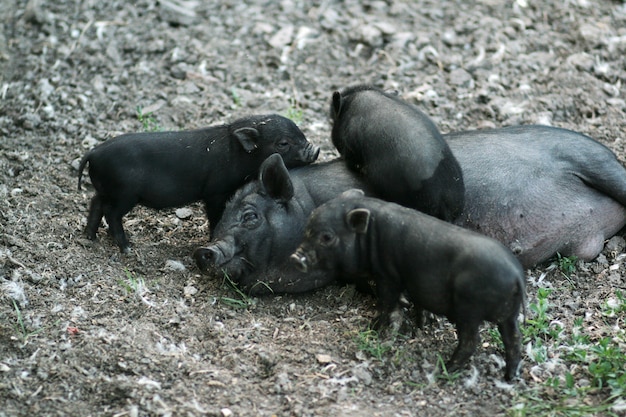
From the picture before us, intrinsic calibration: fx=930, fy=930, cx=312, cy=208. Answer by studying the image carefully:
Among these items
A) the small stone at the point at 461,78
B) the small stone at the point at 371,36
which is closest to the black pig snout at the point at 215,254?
the small stone at the point at 461,78

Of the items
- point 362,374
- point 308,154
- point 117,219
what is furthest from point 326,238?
point 117,219

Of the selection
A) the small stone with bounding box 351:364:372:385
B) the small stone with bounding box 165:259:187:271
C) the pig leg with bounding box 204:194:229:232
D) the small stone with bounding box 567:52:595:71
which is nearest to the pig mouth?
the small stone with bounding box 165:259:187:271

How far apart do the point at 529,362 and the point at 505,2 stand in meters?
5.39

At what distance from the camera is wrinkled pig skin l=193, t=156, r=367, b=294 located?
581 centimetres

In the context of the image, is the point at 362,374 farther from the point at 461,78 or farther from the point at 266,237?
the point at 461,78

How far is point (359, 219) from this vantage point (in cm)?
503

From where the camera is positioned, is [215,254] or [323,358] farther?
[215,254]

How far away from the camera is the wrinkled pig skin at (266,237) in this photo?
5812mm

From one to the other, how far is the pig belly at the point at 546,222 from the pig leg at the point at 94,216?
7.83 ft

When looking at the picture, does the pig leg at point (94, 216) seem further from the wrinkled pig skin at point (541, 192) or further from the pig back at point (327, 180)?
the wrinkled pig skin at point (541, 192)

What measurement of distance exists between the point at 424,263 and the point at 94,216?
2.47 metres

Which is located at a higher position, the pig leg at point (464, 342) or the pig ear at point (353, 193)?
the pig ear at point (353, 193)

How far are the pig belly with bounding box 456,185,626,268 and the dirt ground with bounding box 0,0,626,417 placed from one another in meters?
0.16

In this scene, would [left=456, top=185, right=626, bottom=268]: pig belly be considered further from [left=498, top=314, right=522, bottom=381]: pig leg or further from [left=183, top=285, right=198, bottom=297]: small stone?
[left=183, top=285, right=198, bottom=297]: small stone
